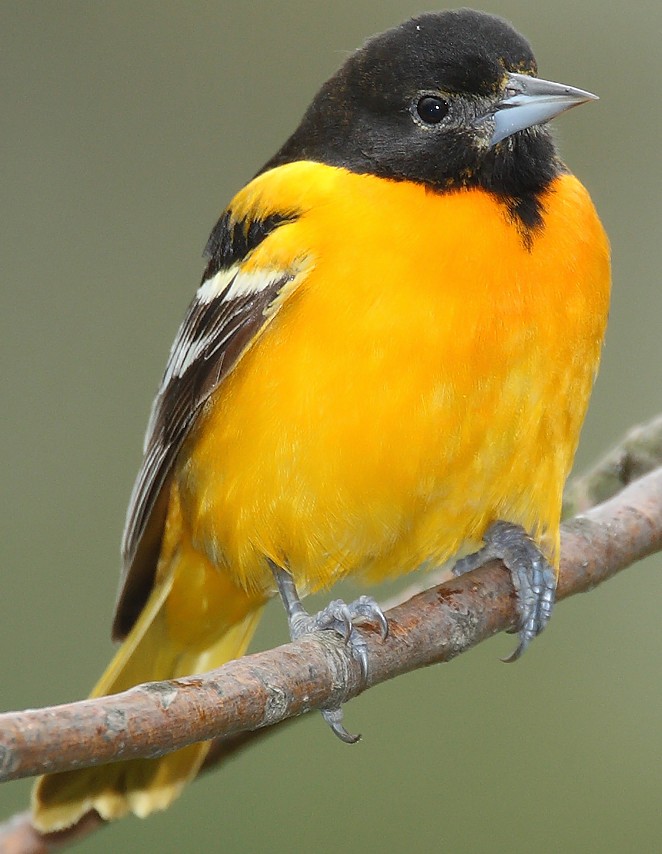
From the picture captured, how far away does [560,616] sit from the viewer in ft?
24.1

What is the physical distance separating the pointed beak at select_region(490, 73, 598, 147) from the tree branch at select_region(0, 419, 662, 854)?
4.22 ft

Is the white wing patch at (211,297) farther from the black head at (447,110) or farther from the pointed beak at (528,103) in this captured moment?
the pointed beak at (528,103)

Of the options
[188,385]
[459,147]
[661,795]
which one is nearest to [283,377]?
[188,385]

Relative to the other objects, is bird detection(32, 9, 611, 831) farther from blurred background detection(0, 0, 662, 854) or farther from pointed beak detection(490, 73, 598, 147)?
blurred background detection(0, 0, 662, 854)

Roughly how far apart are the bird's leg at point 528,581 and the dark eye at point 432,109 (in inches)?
52.6

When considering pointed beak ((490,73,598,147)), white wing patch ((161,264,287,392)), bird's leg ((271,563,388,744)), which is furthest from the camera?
white wing patch ((161,264,287,392))

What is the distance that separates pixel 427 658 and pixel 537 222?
1.30m

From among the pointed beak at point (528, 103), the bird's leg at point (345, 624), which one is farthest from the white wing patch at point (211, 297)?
the bird's leg at point (345, 624)

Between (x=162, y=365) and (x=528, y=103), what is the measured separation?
3963 mm

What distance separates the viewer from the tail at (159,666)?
13.3 ft

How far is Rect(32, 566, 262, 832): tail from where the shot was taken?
4.06 metres


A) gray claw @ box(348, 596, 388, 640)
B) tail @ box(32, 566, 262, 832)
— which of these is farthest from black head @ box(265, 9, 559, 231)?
tail @ box(32, 566, 262, 832)

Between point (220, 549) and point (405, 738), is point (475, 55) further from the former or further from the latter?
point (405, 738)

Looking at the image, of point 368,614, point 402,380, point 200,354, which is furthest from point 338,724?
point 200,354
